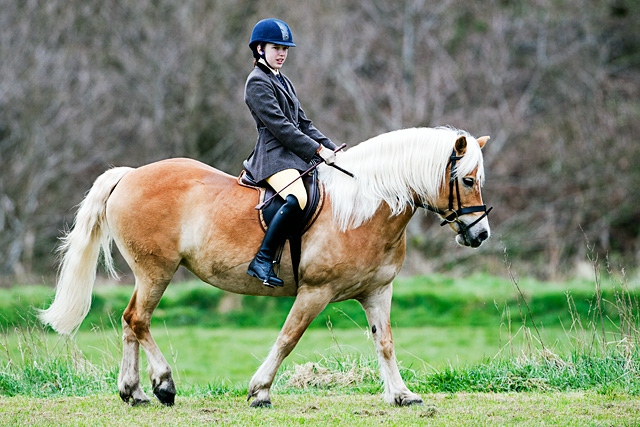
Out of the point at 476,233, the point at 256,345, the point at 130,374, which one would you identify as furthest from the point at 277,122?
the point at 256,345

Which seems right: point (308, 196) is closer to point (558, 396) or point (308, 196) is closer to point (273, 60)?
point (273, 60)

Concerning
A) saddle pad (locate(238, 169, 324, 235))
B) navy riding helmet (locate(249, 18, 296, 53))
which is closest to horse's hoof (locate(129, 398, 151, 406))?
saddle pad (locate(238, 169, 324, 235))

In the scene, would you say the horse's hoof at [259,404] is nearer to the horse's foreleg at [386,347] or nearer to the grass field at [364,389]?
the grass field at [364,389]

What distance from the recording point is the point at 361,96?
864 inches

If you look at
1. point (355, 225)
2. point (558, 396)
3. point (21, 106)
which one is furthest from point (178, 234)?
point (21, 106)

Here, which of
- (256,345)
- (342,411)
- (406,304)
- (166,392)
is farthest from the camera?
(406,304)

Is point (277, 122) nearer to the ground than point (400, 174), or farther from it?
farther from it

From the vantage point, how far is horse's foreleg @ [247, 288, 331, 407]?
20.1 ft

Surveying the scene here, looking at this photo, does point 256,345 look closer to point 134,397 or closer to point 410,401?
point 134,397

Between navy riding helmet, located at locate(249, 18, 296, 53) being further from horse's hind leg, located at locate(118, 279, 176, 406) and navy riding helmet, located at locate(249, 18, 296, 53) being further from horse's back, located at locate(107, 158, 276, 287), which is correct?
horse's hind leg, located at locate(118, 279, 176, 406)

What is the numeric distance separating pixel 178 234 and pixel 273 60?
5.11 ft

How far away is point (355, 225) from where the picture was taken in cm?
611

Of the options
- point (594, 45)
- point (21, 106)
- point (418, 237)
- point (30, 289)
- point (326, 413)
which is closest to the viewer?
point (326, 413)

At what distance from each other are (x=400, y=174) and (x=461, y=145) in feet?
1.64
